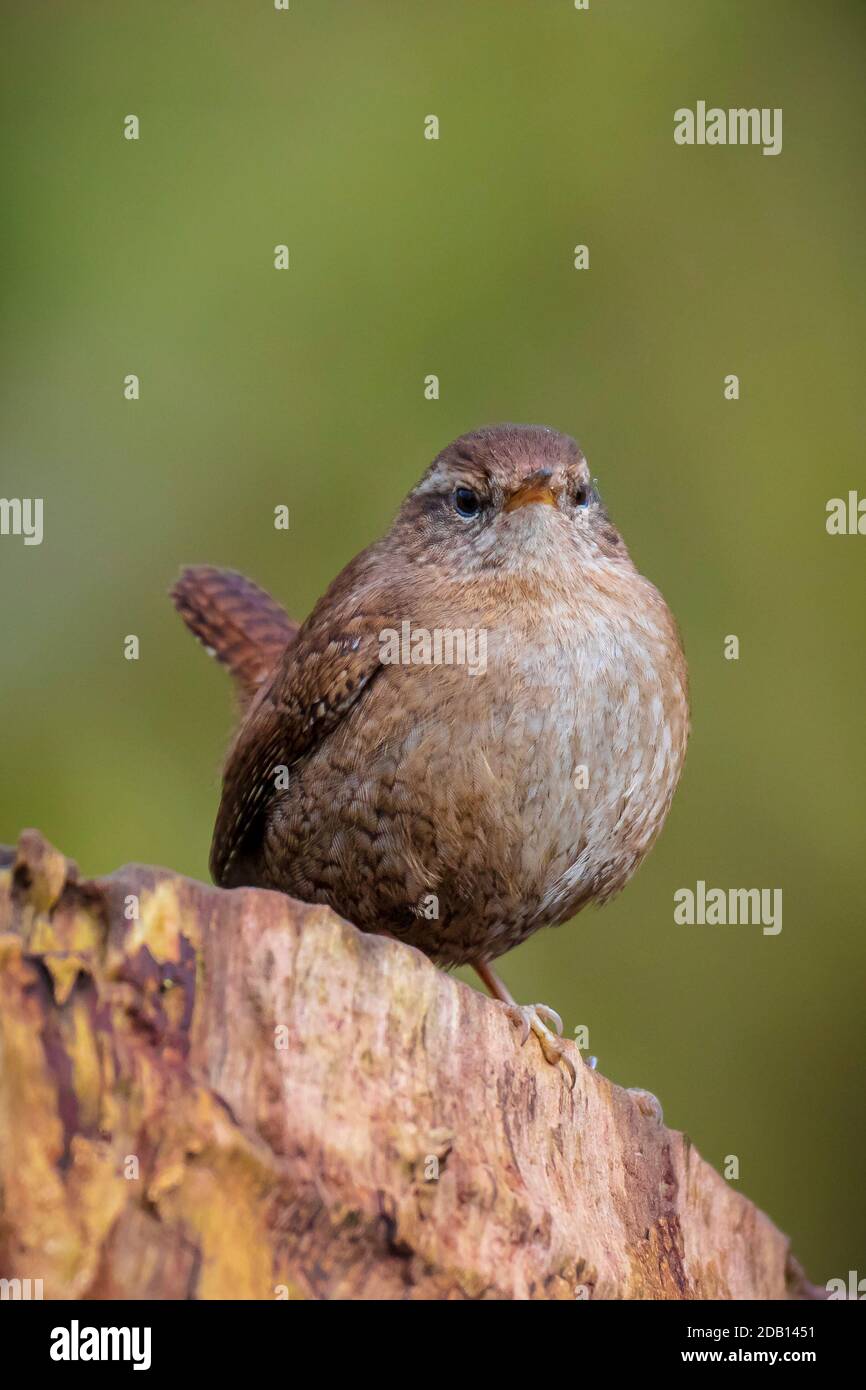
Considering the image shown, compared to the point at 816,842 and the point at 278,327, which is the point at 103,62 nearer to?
the point at 278,327

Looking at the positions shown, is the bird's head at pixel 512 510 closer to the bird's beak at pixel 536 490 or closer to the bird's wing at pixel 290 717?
the bird's beak at pixel 536 490

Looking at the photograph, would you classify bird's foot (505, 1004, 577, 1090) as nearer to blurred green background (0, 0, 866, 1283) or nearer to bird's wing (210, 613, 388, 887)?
bird's wing (210, 613, 388, 887)

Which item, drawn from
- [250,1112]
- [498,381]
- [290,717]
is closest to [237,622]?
[290,717]

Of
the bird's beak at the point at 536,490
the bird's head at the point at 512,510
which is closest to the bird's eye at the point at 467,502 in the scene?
the bird's head at the point at 512,510

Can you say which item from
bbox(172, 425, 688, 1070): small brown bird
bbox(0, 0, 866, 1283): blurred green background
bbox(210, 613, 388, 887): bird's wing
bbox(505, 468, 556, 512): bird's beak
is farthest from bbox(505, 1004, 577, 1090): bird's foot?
bbox(0, 0, 866, 1283): blurred green background

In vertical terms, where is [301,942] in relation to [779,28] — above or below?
below

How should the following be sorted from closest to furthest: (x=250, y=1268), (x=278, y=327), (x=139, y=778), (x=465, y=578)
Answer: (x=250, y=1268), (x=465, y=578), (x=139, y=778), (x=278, y=327)

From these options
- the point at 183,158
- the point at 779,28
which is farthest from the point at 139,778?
the point at 779,28

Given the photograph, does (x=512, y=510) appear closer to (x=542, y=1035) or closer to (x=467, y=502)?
(x=467, y=502)
